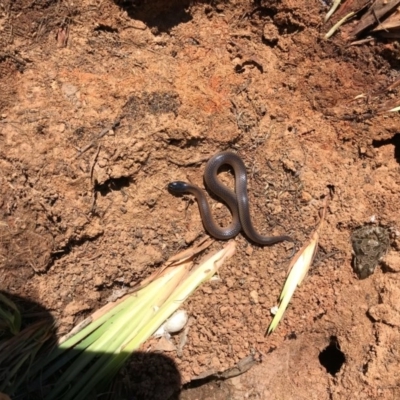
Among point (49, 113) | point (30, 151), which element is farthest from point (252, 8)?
point (30, 151)

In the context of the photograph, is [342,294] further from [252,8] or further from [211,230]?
[252,8]

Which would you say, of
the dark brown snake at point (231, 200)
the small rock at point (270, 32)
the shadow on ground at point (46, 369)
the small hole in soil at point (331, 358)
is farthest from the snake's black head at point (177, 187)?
the small hole in soil at point (331, 358)

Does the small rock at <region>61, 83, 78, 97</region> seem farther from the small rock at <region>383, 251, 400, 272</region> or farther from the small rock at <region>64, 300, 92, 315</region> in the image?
the small rock at <region>383, 251, 400, 272</region>

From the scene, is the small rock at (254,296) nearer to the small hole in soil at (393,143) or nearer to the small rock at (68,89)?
the small hole in soil at (393,143)

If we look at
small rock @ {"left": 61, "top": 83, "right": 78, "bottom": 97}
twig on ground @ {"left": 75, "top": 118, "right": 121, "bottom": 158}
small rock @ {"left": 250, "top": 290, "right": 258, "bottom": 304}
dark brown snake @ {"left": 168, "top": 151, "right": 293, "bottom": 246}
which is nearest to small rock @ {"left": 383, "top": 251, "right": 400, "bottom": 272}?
dark brown snake @ {"left": 168, "top": 151, "right": 293, "bottom": 246}

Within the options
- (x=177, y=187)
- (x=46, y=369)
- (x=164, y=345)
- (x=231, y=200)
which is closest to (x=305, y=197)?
(x=231, y=200)
